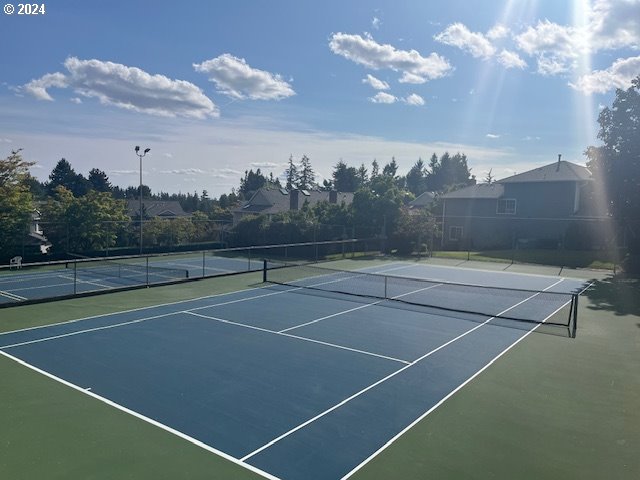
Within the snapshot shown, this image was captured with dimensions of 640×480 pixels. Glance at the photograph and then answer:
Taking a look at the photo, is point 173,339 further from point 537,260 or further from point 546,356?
point 537,260

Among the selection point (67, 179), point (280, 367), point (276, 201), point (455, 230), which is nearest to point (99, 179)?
point (67, 179)

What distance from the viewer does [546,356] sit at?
11523 millimetres

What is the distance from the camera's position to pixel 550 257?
3250 cm

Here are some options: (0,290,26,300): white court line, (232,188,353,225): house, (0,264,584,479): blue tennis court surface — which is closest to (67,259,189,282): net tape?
(0,290,26,300): white court line

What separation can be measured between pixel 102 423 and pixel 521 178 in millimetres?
39942

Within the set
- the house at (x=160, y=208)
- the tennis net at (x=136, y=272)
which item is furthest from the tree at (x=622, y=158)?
the house at (x=160, y=208)

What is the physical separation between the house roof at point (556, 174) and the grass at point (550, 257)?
22.6 ft

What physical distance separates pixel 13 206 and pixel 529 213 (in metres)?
38.0

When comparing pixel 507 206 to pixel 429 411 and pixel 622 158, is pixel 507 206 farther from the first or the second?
pixel 429 411

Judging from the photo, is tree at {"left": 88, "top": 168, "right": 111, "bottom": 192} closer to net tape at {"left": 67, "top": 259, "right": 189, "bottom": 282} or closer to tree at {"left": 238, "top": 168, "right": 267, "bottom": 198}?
tree at {"left": 238, "top": 168, "right": 267, "bottom": 198}

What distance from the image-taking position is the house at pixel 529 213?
3553cm

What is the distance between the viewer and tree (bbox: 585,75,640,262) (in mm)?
26250

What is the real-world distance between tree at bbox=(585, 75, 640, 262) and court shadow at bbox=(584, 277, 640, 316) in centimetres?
424

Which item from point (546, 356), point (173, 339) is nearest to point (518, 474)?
point (546, 356)
